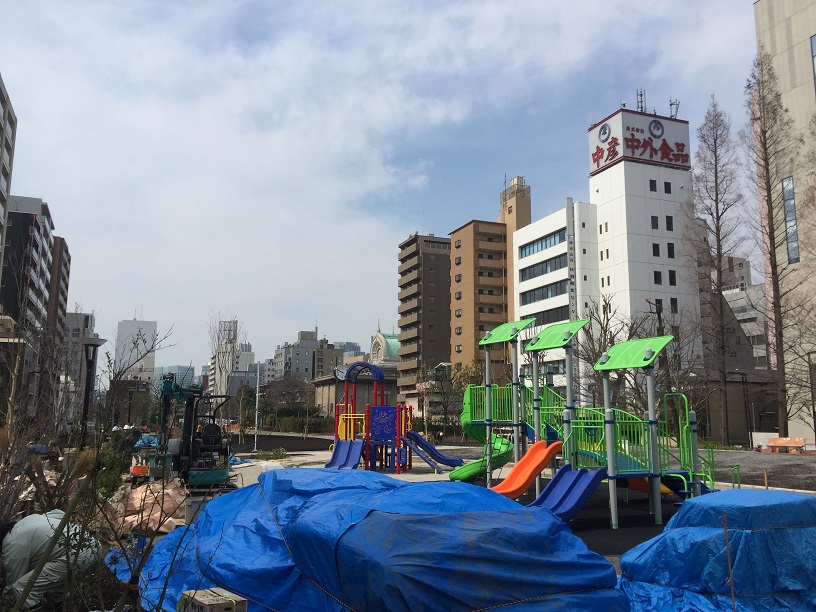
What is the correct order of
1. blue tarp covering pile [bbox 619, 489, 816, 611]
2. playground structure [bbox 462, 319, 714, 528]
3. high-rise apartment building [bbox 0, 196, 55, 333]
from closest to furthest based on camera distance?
blue tarp covering pile [bbox 619, 489, 816, 611] → playground structure [bbox 462, 319, 714, 528] → high-rise apartment building [bbox 0, 196, 55, 333]

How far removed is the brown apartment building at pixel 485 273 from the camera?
69.8 meters

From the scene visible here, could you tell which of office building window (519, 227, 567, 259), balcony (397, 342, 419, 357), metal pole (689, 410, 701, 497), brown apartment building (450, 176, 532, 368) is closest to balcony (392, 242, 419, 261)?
balcony (397, 342, 419, 357)

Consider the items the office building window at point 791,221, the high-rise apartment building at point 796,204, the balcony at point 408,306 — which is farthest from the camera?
the balcony at point 408,306

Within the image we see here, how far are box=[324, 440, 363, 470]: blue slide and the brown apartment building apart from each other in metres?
49.3

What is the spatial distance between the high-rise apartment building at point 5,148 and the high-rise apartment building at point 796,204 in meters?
48.9

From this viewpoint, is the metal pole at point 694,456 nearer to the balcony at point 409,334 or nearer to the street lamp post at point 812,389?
the street lamp post at point 812,389

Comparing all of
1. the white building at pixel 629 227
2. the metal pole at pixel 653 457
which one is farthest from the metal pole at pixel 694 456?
the white building at pixel 629 227

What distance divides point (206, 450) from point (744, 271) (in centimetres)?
7672

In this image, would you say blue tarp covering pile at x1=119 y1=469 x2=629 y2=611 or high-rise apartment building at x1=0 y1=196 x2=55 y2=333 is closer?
blue tarp covering pile at x1=119 y1=469 x2=629 y2=611

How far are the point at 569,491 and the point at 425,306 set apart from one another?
73.4 meters

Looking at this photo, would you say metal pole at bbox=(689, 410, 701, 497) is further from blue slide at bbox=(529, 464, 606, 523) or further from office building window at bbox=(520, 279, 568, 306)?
office building window at bbox=(520, 279, 568, 306)

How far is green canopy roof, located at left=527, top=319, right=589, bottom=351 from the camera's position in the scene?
13552 mm

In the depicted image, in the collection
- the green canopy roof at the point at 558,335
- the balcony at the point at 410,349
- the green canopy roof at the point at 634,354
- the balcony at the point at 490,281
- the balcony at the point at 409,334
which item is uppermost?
the balcony at the point at 490,281

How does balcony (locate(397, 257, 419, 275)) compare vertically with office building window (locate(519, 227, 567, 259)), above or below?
above
